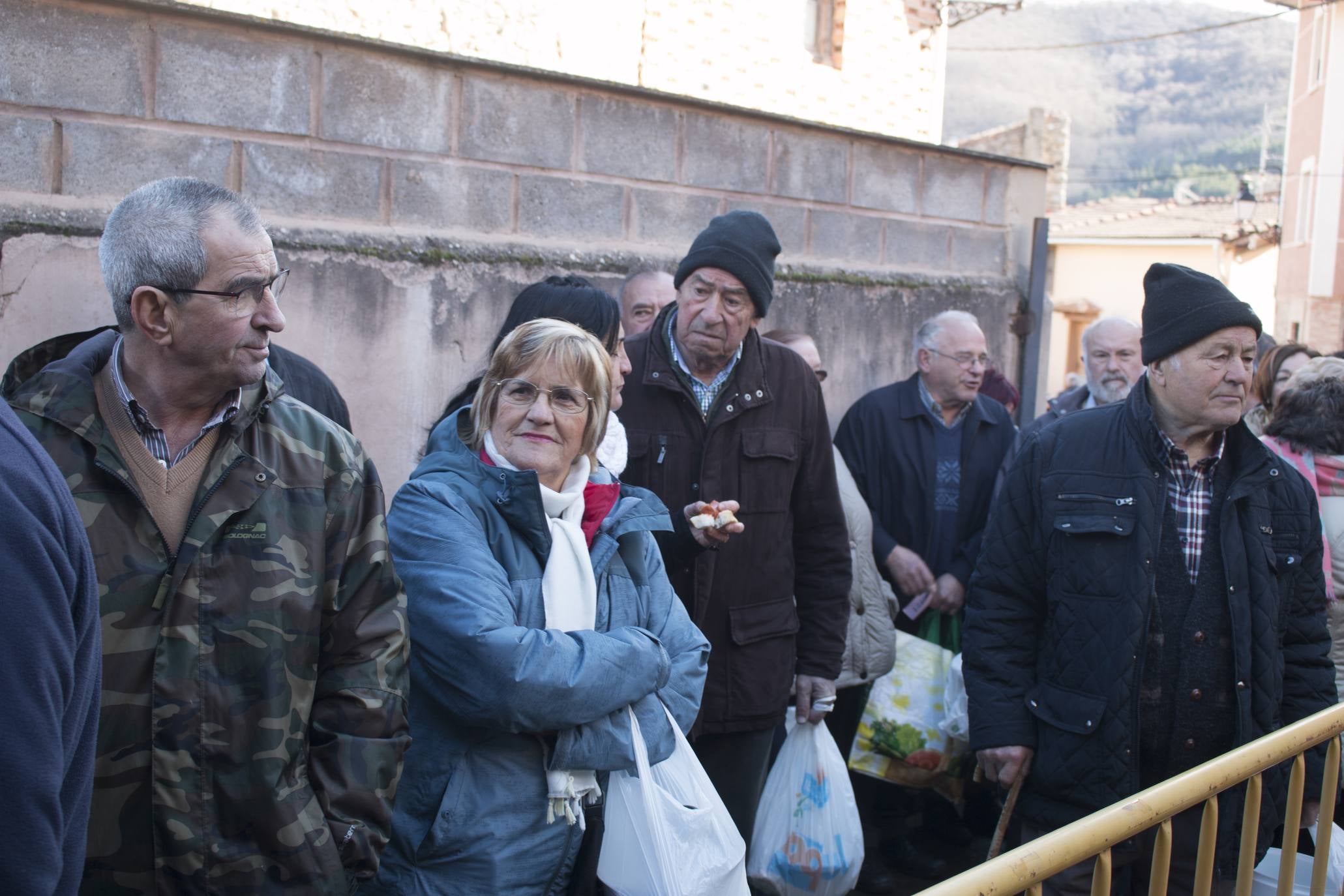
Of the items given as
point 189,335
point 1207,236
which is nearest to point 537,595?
point 189,335

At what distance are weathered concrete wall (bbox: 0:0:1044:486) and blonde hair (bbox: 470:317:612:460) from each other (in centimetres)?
157

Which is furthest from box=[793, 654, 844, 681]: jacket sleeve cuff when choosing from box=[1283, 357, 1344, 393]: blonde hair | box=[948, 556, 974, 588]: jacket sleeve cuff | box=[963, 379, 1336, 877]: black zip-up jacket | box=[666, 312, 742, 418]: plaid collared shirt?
box=[1283, 357, 1344, 393]: blonde hair

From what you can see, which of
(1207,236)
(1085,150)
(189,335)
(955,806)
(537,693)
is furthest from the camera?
(1085,150)

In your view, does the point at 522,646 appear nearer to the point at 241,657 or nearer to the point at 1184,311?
the point at 241,657

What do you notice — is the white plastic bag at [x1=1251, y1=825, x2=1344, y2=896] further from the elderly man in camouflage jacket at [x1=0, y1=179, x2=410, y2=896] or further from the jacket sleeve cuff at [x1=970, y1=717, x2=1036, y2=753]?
the elderly man in camouflage jacket at [x1=0, y1=179, x2=410, y2=896]

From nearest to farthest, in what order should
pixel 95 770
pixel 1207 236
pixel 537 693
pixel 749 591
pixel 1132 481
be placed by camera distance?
1. pixel 95 770
2. pixel 537 693
3. pixel 1132 481
4. pixel 749 591
5. pixel 1207 236

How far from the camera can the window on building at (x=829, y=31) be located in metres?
11.2

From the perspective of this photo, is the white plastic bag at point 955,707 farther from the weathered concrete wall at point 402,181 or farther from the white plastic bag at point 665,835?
the white plastic bag at point 665,835

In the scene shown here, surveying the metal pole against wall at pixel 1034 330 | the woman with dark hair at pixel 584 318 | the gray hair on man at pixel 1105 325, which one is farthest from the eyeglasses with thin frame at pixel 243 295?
the metal pole against wall at pixel 1034 330

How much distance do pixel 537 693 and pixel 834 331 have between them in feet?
12.7

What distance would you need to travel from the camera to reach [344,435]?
2.28 m

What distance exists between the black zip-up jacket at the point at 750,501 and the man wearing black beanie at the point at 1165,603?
55cm

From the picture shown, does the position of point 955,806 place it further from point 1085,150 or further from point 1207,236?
point 1085,150

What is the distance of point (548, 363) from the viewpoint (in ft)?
8.50
